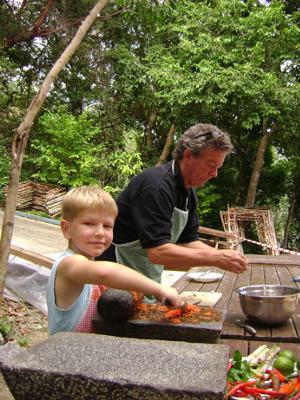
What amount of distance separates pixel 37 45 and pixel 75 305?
44.8 ft

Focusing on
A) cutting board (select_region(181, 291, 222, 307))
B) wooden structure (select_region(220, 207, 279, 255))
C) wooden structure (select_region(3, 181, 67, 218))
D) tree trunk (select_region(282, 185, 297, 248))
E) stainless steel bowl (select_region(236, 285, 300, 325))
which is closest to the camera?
stainless steel bowl (select_region(236, 285, 300, 325))

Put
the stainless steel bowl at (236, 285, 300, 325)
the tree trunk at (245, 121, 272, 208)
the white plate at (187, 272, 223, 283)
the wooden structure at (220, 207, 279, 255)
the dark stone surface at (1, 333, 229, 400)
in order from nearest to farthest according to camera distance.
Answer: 1. the dark stone surface at (1, 333, 229, 400)
2. the stainless steel bowl at (236, 285, 300, 325)
3. the white plate at (187, 272, 223, 283)
4. the wooden structure at (220, 207, 279, 255)
5. the tree trunk at (245, 121, 272, 208)

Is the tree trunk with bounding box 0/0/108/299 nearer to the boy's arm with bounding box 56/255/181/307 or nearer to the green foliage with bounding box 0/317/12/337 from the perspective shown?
the green foliage with bounding box 0/317/12/337

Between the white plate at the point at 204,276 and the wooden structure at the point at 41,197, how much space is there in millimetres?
8189

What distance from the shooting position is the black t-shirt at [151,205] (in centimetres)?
207

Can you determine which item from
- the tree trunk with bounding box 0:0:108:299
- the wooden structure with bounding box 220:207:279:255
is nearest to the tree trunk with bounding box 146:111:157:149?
the wooden structure with bounding box 220:207:279:255

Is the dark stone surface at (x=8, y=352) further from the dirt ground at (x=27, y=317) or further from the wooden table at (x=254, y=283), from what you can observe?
the dirt ground at (x=27, y=317)

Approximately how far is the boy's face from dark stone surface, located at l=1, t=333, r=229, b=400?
52 cm

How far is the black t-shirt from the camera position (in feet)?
6.81

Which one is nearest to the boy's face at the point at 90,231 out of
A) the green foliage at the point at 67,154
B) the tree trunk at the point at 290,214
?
the green foliage at the point at 67,154

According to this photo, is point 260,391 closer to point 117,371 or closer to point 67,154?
point 117,371

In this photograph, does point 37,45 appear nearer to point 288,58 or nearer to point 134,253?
point 288,58

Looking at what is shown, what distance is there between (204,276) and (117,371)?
6.45 ft

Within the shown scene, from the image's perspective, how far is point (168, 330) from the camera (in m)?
1.47
